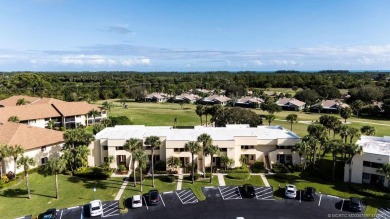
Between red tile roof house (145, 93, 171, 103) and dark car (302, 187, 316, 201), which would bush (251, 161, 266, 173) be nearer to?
dark car (302, 187, 316, 201)

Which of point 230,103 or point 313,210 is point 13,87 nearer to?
point 230,103

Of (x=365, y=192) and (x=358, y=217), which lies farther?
(x=365, y=192)

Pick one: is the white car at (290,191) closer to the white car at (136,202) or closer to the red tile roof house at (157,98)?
the white car at (136,202)

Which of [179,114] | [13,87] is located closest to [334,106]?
[179,114]

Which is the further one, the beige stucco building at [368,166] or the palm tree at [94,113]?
the palm tree at [94,113]

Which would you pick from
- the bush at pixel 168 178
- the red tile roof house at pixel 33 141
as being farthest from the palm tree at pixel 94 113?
the bush at pixel 168 178

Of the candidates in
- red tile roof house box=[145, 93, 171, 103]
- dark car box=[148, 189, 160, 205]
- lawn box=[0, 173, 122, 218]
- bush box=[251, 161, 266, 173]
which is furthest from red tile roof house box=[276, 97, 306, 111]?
dark car box=[148, 189, 160, 205]
